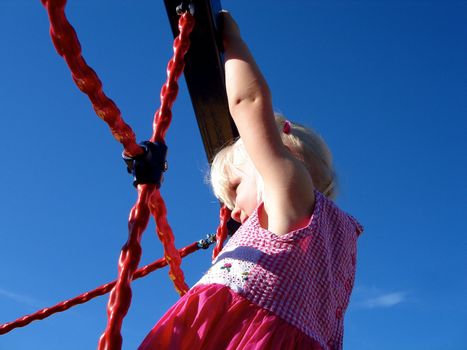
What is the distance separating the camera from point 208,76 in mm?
964

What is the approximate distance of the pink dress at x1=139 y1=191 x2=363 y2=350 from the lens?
62 centimetres

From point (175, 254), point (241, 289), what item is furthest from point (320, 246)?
point (175, 254)

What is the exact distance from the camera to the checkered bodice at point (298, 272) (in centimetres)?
67

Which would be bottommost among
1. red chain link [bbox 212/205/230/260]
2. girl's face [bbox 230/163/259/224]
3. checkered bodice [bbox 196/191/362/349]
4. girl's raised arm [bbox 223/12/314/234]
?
checkered bodice [bbox 196/191/362/349]

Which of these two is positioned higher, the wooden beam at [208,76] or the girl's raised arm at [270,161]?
the wooden beam at [208,76]

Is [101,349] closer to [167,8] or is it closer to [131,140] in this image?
[131,140]

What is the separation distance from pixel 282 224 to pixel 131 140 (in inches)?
10.0

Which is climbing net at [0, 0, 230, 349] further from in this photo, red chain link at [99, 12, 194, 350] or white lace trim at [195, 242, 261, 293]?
white lace trim at [195, 242, 261, 293]

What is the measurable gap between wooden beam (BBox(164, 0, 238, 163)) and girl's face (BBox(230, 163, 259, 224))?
0.43ft

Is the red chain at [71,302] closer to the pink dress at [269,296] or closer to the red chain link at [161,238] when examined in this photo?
the red chain link at [161,238]

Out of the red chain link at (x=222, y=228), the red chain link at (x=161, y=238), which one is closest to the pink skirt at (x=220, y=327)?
the red chain link at (x=161, y=238)

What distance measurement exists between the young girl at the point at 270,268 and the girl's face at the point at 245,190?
0.14 m

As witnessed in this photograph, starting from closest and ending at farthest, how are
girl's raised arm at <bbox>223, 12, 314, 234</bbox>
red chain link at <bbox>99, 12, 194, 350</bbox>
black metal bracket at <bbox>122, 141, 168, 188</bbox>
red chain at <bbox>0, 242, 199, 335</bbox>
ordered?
red chain link at <bbox>99, 12, 194, 350</bbox> < black metal bracket at <bbox>122, 141, 168, 188</bbox> < girl's raised arm at <bbox>223, 12, 314, 234</bbox> < red chain at <bbox>0, 242, 199, 335</bbox>

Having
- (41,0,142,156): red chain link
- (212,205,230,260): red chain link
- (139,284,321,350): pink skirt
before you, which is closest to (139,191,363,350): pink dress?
(139,284,321,350): pink skirt
